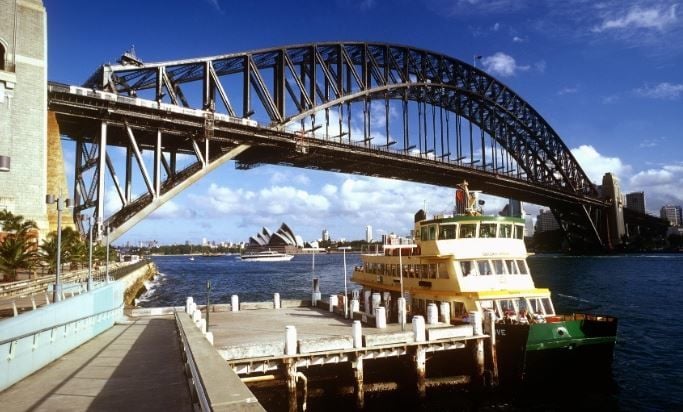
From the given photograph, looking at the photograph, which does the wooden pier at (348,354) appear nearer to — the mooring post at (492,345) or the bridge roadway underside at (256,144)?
the mooring post at (492,345)

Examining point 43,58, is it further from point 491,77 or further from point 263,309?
point 491,77

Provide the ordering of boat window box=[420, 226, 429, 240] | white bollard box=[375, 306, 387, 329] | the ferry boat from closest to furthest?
the ferry boat, white bollard box=[375, 306, 387, 329], boat window box=[420, 226, 429, 240]

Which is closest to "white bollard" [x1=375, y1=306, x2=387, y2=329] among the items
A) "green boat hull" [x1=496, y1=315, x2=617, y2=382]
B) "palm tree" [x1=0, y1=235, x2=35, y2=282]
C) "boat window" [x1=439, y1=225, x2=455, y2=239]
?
"green boat hull" [x1=496, y1=315, x2=617, y2=382]

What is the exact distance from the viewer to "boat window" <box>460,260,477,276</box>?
25172mm

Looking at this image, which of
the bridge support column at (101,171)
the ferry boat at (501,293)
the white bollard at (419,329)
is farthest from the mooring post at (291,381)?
the bridge support column at (101,171)

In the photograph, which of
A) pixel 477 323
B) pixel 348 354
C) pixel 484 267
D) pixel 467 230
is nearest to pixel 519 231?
pixel 467 230

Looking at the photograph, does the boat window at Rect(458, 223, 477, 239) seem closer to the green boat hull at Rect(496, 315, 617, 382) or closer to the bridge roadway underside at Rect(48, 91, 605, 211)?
the green boat hull at Rect(496, 315, 617, 382)

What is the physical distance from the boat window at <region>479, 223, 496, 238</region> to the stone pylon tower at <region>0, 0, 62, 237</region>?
115 ft

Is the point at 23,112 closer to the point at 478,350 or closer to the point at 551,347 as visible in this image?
the point at 478,350

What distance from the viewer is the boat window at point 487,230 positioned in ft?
87.6

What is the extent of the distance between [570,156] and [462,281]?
5400 inches

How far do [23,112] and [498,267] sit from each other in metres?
39.4

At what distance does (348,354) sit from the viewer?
63.8 ft

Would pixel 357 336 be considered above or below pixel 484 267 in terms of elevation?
below
